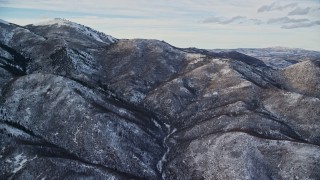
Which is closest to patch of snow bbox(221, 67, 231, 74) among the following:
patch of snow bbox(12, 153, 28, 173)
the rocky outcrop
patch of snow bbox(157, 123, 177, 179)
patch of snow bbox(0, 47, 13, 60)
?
the rocky outcrop

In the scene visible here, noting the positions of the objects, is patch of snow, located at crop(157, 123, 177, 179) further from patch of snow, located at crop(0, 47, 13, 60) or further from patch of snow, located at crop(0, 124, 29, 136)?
patch of snow, located at crop(0, 47, 13, 60)

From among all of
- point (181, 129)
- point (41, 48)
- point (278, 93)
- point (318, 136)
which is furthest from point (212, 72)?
point (41, 48)

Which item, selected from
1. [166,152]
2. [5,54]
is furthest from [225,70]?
[5,54]

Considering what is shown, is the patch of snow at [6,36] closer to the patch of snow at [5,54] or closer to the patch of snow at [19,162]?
the patch of snow at [5,54]

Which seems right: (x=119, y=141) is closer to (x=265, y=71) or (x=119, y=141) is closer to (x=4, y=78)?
(x=4, y=78)

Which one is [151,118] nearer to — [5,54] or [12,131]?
[12,131]

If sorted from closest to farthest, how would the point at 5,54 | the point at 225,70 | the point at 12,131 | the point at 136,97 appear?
the point at 12,131, the point at 136,97, the point at 225,70, the point at 5,54

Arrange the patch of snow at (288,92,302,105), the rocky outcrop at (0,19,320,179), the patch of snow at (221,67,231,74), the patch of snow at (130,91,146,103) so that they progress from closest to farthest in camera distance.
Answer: the rocky outcrop at (0,19,320,179) < the patch of snow at (288,92,302,105) < the patch of snow at (130,91,146,103) < the patch of snow at (221,67,231,74)

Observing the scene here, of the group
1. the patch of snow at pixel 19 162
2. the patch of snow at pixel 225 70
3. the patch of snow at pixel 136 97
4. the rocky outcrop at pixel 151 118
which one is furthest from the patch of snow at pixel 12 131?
the patch of snow at pixel 225 70

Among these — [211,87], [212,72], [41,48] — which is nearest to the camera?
[211,87]
